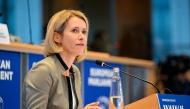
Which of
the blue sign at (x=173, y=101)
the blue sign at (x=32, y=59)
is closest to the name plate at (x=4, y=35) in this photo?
the blue sign at (x=32, y=59)

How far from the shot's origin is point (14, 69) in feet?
12.3

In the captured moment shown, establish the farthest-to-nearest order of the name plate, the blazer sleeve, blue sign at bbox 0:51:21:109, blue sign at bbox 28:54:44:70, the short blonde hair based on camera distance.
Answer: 1. blue sign at bbox 28:54:44:70
2. the name plate
3. blue sign at bbox 0:51:21:109
4. the short blonde hair
5. the blazer sleeve

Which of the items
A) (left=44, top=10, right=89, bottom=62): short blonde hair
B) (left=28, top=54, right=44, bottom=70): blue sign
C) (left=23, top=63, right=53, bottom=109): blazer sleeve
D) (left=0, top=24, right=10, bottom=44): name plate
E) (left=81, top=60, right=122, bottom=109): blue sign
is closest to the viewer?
(left=23, top=63, right=53, bottom=109): blazer sleeve

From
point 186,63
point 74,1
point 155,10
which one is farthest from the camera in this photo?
point 155,10

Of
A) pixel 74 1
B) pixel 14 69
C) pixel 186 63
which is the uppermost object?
pixel 74 1

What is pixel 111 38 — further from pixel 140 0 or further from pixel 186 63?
pixel 186 63

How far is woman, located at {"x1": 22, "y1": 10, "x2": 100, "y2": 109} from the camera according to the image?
2.81 metres

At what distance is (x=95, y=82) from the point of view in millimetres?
4789

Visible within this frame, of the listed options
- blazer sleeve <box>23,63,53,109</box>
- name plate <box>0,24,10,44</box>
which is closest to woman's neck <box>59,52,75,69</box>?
blazer sleeve <box>23,63,53,109</box>

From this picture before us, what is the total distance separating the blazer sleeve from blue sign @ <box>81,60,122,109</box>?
1.78 metres

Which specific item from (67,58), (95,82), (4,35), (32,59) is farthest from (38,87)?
(95,82)

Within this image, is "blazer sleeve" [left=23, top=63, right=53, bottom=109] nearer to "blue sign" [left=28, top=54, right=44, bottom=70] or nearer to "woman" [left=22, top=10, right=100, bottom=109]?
"woman" [left=22, top=10, right=100, bottom=109]

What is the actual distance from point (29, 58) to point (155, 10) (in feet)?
22.7

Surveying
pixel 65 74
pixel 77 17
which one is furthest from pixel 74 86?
pixel 77 17
